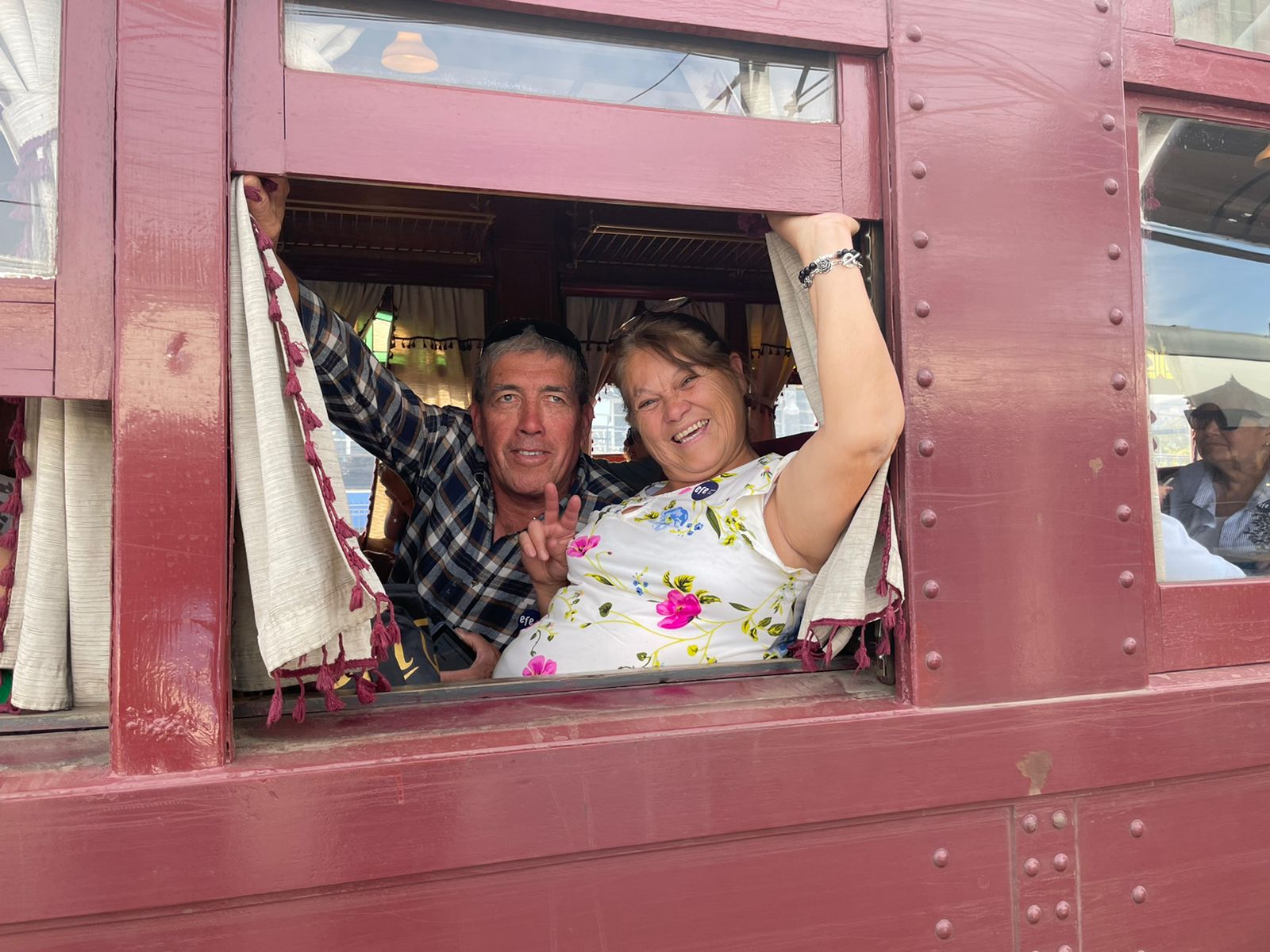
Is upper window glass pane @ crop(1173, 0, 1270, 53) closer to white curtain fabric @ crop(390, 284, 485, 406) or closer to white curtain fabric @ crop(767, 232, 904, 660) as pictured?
white curtain fabric @ crop(767, 232, 904, 660)

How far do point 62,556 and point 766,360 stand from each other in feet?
14.7

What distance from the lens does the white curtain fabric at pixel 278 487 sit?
4.31ft

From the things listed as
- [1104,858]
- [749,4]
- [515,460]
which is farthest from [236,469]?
[1104,858]

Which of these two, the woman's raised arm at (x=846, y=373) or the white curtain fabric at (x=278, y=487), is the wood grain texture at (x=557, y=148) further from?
the white curtain fabric at (x=278, y=487)

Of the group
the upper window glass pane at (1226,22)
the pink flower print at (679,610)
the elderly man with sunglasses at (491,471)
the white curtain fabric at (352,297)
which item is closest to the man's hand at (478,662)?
the elderly man with sunglasses at (491,471)

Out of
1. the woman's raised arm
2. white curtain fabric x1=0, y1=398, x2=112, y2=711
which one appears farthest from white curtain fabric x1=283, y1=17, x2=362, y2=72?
the woman's raised arm

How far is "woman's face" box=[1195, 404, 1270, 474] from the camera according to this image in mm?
1881

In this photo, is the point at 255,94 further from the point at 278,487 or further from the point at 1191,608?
the point at 1191,608

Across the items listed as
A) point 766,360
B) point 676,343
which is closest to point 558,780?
point 676,343

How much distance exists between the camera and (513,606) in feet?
8.66

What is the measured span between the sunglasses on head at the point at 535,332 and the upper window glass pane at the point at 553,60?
1.31m

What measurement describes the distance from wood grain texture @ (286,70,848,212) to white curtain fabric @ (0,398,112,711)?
52 centimetres

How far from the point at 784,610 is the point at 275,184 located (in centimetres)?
130

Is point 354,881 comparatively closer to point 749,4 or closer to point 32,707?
point 32,707
